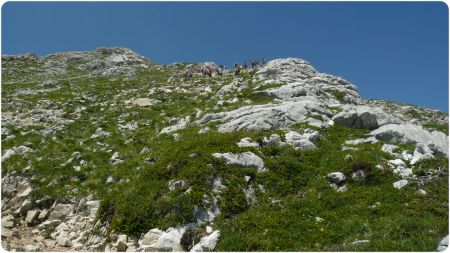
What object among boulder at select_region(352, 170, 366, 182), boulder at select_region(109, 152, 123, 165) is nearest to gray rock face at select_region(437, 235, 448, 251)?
boulder at select_region(352, 170, 366, 182)

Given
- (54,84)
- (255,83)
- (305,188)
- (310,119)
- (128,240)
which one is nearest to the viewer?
(128,240)

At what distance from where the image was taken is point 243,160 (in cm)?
1945

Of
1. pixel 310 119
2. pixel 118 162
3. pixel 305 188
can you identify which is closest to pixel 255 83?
pixel 310 119

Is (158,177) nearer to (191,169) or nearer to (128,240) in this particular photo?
(191,169)

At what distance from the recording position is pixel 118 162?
23188 mm

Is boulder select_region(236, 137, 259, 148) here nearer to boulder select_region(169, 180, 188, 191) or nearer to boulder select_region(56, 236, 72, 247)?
boulder select_region(169, 180, 188, 191)

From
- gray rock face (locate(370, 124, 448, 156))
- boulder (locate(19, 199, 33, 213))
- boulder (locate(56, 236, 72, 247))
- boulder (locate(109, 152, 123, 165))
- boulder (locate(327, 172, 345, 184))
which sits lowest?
boulder (locate(56, 236, 72, 247))

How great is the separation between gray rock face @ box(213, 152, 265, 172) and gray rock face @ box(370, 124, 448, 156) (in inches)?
336

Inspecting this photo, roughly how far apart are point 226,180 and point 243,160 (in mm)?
2046

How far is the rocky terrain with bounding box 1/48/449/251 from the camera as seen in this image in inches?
579

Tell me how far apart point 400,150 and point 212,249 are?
1251 centimetres

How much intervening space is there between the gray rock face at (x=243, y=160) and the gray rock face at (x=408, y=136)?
8.53 m

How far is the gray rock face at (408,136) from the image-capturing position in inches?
889

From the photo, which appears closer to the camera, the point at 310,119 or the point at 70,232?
the point at 70,232
